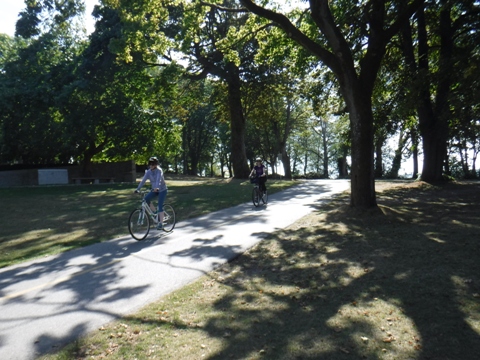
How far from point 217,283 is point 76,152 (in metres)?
32.8

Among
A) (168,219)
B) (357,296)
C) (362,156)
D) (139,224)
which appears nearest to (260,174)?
(362,156)

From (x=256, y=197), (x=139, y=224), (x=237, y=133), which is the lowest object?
(x=139, y=224)

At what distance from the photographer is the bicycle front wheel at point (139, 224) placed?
1105 cm

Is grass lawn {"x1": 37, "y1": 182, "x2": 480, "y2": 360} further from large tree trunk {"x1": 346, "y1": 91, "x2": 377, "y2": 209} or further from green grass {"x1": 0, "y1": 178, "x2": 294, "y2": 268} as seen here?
green grass {"x1": 0, "y1": 178, "x2": 294, "y2": 268}

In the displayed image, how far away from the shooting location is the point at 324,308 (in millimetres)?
5637

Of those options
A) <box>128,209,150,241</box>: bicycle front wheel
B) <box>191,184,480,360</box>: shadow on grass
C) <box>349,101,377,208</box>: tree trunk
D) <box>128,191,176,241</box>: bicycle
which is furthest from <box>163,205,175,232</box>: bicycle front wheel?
<box>349,101,377,208</box>: tree trunk

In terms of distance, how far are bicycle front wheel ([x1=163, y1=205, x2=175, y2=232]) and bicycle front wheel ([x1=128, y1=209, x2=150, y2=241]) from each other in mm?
614

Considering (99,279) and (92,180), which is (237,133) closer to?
(92,180)

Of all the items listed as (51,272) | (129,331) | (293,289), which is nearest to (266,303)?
(293,289)

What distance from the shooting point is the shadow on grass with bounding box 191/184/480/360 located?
4.49 metres

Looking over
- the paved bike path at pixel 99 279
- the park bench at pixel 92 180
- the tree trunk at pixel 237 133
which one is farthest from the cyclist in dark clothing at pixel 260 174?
the park bench at pixel 92 180

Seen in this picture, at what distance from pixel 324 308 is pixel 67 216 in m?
12.7

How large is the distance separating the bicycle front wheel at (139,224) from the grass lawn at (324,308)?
10.7ft

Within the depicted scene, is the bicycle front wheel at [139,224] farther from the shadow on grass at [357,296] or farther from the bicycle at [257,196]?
the bicycle at [257,196]
